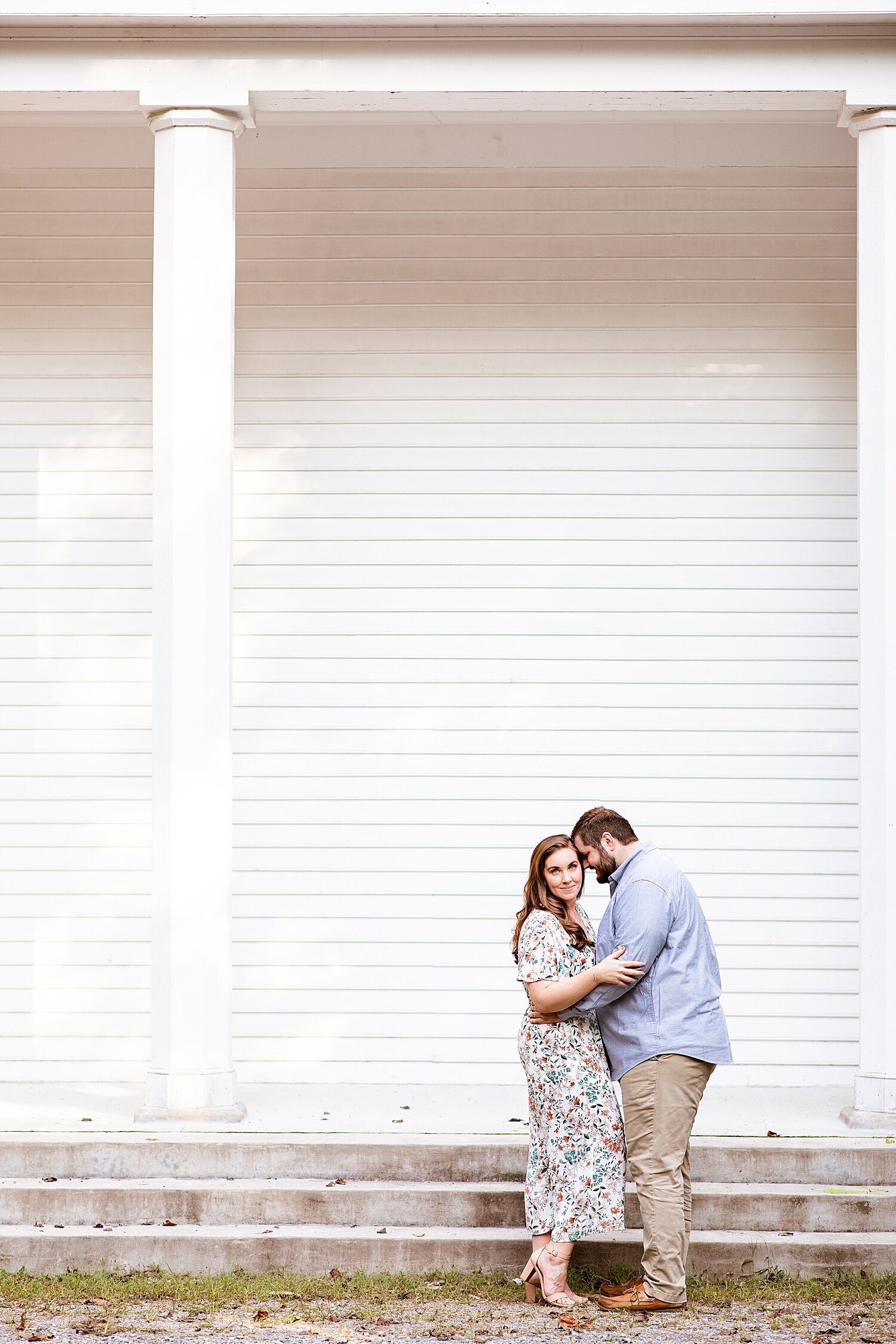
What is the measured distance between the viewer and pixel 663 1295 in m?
4.42

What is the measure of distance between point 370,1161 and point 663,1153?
4.22ft

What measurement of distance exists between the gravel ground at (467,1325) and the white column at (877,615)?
44.9 inches

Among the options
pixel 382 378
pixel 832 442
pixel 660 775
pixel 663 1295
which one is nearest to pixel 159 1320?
pixel 663 1295

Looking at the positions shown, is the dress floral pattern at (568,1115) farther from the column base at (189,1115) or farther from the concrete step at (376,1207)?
the column base at (189,1115)

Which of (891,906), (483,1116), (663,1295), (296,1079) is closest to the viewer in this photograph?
(663,1295)

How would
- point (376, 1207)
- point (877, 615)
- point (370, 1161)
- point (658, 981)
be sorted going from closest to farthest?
1. point (658, 981)
2. point (376, 1207)
3. point (370, 1161)
4. point (877, 615)

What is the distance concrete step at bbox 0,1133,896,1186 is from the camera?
5.16m

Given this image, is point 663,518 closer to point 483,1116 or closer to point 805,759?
point 805,759

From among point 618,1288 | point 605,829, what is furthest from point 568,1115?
point 605,829

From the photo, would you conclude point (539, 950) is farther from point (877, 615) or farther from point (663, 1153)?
point (877, 615)

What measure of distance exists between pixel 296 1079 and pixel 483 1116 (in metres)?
1.24

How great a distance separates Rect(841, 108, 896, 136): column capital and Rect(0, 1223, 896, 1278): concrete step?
14.2 ft

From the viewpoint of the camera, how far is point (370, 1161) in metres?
5.20

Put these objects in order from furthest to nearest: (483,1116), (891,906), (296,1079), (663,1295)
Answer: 1. (296,1079)
2. (483,1116)
3. (891,906)
4. (663,1295)
